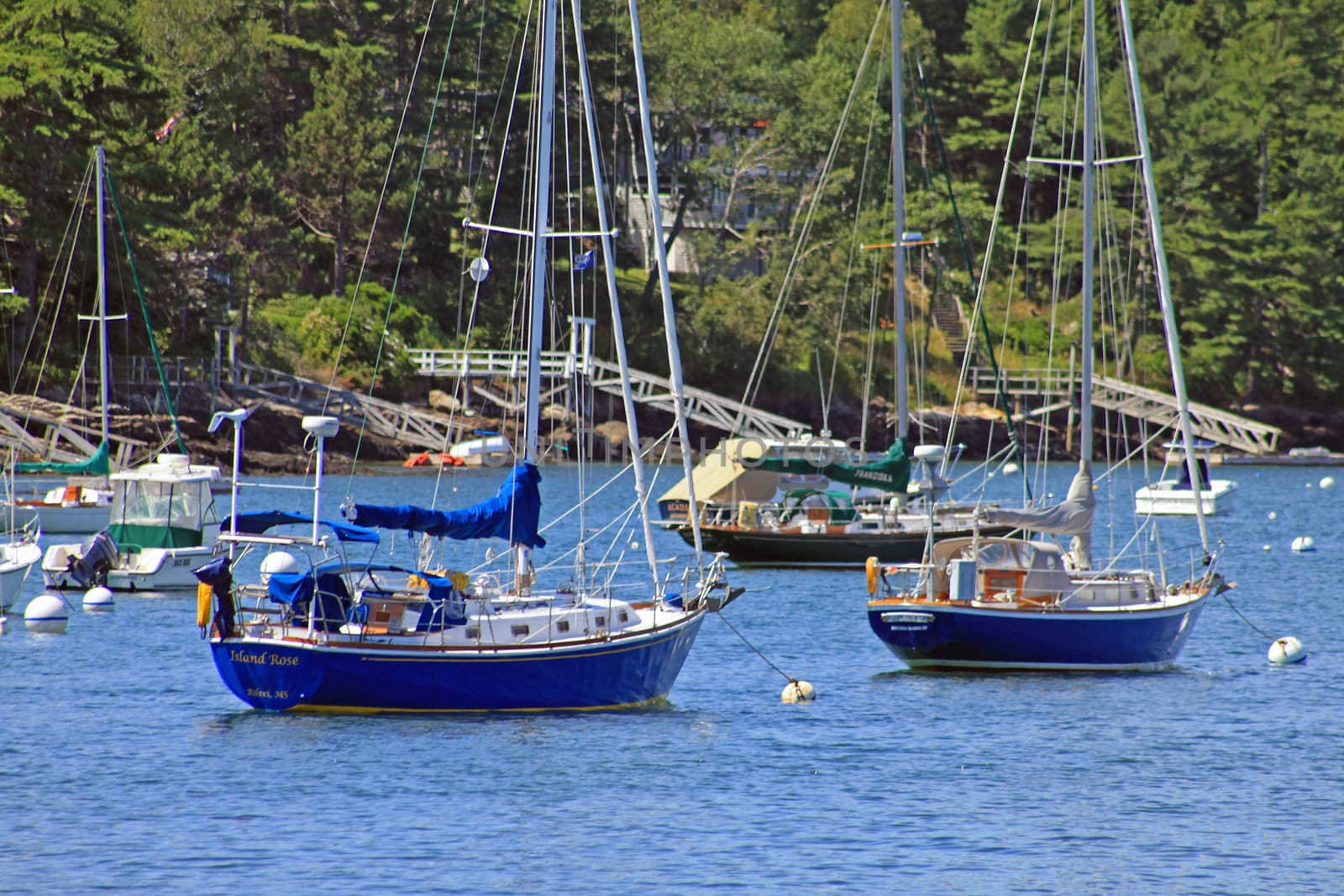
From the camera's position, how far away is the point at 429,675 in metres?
26.8

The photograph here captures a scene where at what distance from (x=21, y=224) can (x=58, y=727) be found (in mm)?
52250

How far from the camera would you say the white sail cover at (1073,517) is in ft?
112

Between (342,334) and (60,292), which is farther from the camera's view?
(342,334)

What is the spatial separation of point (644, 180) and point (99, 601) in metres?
65.7

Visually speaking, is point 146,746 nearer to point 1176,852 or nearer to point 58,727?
point 58,727

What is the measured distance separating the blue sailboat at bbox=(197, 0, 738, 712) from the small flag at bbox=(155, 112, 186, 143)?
57.7 metres

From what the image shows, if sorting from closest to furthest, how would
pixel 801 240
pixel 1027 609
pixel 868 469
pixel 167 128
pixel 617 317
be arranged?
pixel 1027 609 → pixel 617 317 → pixel 868 469 → pixel 801 240 → pixel 167 128

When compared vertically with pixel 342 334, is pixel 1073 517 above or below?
below

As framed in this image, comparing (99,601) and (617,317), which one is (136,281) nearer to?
(99,601)

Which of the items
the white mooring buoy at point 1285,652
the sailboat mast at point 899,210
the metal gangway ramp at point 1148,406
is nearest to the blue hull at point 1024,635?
the white mooring buoy at point 1285,652

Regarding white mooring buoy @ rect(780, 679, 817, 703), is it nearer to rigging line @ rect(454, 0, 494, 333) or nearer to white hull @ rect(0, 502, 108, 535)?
rigging line @ rect(454, 0, 494, 333)

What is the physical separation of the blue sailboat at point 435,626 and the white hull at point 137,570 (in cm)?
1729

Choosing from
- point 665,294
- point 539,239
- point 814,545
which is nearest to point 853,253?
point 814,545

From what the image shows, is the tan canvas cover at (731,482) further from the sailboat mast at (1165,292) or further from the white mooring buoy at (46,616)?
the white mooring buoy at (46,616)
